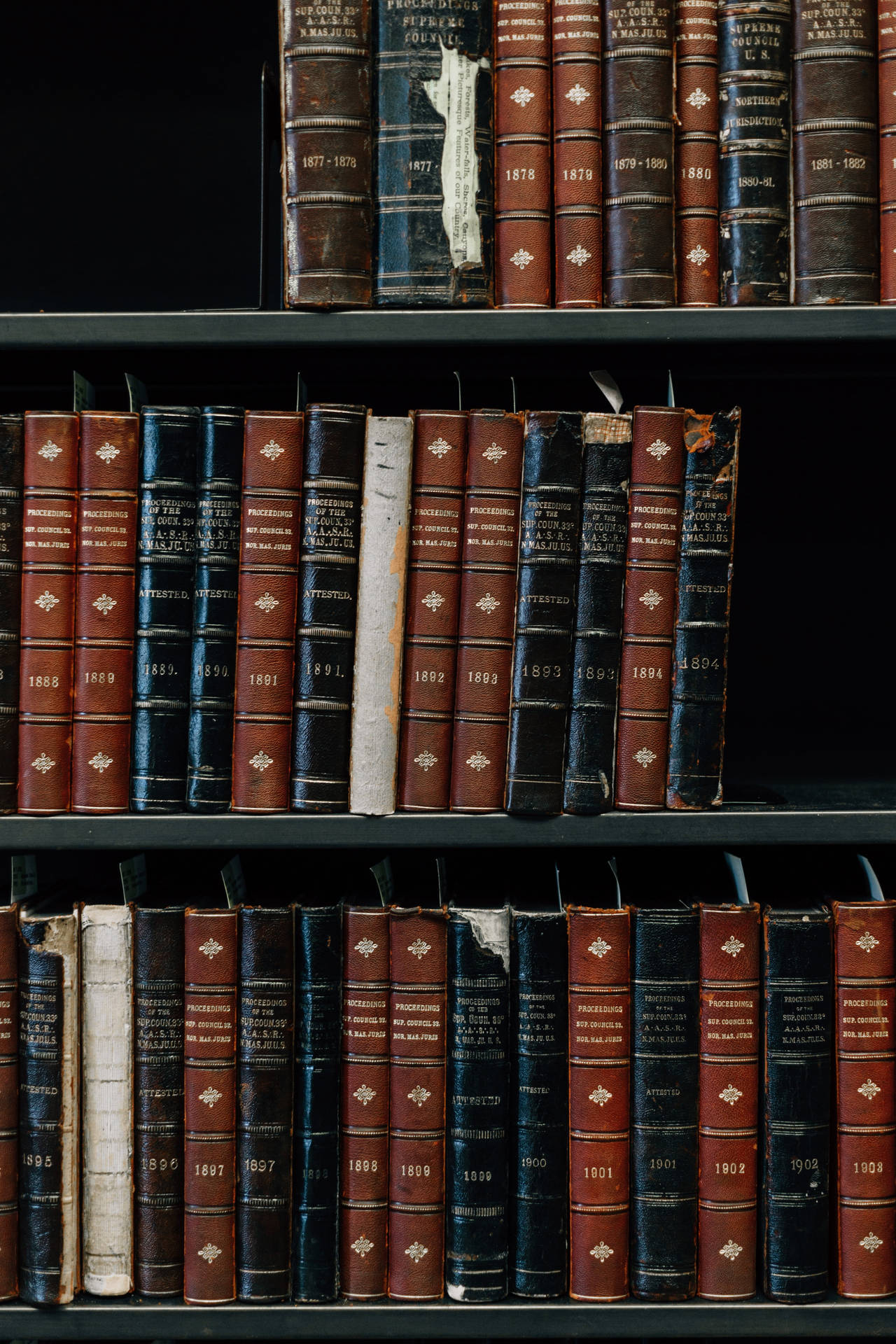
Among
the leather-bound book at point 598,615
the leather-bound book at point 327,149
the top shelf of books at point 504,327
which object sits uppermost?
the leather-bound book at point 327,149

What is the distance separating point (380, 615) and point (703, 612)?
0.26m

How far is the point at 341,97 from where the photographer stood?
30.5 inches

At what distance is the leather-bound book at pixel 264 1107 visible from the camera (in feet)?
2.65

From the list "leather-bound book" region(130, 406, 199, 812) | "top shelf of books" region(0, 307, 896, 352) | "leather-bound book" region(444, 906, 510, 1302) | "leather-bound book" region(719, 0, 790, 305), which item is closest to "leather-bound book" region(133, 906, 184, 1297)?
"leather-bound book" region(130, 406, 199, 812)

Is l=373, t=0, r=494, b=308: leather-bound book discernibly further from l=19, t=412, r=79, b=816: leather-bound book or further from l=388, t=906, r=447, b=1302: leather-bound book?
l=388, t=906, r=447, b=1302: leather-bound book

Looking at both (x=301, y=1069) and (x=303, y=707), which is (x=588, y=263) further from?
(x=301, y=1069)

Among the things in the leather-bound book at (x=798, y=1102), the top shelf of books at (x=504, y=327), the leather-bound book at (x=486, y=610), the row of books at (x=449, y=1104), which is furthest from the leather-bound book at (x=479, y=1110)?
the top shelf of books at (x=504, y=327)

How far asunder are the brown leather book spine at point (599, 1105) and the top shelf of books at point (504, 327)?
47 centimetres

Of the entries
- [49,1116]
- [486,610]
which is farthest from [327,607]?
[49,1116]

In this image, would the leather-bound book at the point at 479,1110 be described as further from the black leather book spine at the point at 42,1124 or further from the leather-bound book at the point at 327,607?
the black leather book spine at the point at 42,1124

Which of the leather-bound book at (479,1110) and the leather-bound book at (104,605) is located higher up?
the leather-bound book at (104,605)

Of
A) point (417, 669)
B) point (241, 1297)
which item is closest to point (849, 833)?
point (417, 669)

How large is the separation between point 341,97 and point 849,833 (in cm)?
71

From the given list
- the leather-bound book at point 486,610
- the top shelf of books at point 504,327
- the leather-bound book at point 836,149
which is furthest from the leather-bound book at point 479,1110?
the leather-bound book at point 836,149
